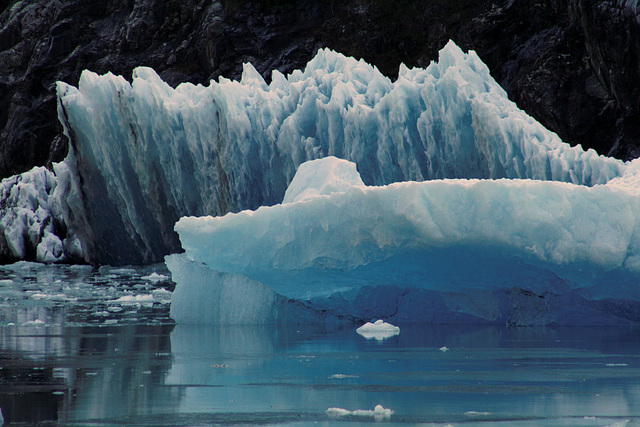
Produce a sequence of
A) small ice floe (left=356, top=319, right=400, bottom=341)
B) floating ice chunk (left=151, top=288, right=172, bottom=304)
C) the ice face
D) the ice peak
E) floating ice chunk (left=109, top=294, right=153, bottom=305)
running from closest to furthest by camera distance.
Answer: small ice floe (left=356, top=319, right=400, bottom=341), the ice peak, floating ice chunk (left=109, top=294, right=153, bottom=305), floating ice chunk (left=151, top=288, right=172, bottom=304), the ice face

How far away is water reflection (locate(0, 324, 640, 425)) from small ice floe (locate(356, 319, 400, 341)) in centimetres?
18

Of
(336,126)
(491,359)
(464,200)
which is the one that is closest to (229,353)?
(491,359)

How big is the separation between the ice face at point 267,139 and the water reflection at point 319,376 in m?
7.32

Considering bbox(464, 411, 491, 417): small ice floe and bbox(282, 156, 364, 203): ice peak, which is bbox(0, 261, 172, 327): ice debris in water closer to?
bbox(282, 156, 364, 203): ice peak

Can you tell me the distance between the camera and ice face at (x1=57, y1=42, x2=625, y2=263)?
13.8 m

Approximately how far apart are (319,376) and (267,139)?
11.5 m

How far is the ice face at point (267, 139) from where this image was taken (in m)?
13.8

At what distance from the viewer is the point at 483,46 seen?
2608 centimetres

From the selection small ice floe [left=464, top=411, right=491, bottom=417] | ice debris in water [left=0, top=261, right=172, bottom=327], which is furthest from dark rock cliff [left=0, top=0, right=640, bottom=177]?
small ice floe [left=464, top=411, right=491, bottom=417]

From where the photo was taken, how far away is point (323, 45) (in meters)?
29.8

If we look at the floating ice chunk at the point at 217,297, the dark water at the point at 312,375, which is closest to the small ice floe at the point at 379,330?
the dark water at the point at 312,375

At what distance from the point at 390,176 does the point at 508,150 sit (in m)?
2.17

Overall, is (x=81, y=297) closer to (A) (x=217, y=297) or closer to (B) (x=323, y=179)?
(A) (x=217, y=297)

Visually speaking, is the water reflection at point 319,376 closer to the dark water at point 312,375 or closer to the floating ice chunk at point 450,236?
the dark water at point 312,375
